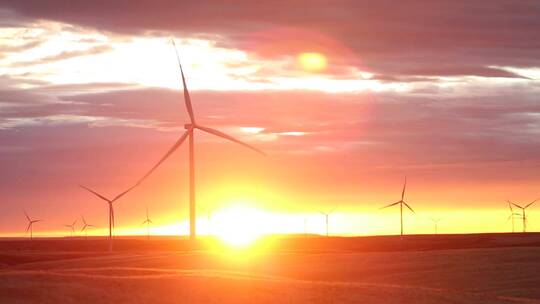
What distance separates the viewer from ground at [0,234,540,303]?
41.0m

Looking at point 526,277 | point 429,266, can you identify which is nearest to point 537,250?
point 429,266

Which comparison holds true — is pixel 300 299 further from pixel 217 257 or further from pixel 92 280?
pixel 217 257

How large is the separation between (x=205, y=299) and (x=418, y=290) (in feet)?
37.5

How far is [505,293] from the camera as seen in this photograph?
57.3 meters

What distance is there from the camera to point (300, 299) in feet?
139

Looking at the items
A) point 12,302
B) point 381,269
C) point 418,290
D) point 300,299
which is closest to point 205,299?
point 300,299

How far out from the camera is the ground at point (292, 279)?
40969 mm

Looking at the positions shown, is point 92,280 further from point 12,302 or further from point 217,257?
A: point 217,257

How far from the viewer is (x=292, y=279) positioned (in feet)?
184

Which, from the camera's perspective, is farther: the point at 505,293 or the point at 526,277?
the point at 526,277

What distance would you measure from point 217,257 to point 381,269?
18429 millimetres

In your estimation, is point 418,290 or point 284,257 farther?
point 284,257

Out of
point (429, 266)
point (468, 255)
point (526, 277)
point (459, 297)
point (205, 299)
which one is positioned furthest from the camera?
point (468, 255)

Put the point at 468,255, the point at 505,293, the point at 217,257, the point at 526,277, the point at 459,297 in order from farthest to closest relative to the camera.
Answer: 1. the point at 217,257
2. the point at 468,255
3. the point at 526,277
4. the point at 505,293
5. the point at 459,297
